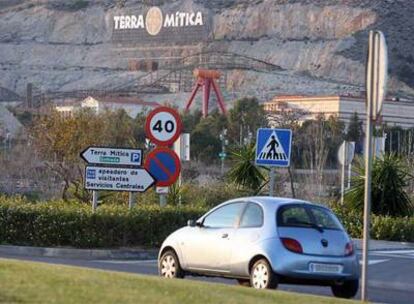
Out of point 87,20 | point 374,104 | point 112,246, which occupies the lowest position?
point 112,246

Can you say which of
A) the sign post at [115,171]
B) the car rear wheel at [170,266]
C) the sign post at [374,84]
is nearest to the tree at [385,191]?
the sign post at [115,171]

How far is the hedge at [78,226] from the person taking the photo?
26.2 m

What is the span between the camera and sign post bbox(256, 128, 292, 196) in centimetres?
2559

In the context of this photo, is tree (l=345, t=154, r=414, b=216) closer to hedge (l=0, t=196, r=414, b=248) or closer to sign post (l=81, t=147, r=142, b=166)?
hedge (l=0, t=196, r=414, b=248)

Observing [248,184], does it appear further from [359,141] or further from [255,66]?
[255,66]

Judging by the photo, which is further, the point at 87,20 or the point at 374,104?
the point at 87,20

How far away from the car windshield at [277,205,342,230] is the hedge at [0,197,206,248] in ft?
29.3

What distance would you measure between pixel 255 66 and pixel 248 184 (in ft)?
308

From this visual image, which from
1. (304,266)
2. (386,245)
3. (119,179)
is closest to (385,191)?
(386,245)

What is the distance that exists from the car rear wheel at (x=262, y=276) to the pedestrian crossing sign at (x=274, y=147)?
797 centimetres

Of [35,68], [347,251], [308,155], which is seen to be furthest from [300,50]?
[347,251]

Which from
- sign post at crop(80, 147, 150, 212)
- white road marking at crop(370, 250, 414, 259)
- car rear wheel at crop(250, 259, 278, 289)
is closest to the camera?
car rear wheel at crop(250, 259, 278, 289)

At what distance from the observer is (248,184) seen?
1366 inches

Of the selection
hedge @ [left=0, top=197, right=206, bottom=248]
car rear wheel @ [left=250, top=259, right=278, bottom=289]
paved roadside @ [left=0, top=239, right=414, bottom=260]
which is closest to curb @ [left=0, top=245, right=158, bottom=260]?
paved roadside @ [left=0, top=239, right=414, bottom=260]
